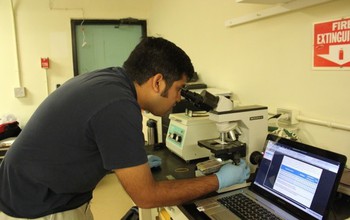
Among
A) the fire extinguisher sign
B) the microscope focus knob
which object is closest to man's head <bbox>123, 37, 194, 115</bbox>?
the microscope focus knob

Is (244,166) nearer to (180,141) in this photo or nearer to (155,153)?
(180,141)

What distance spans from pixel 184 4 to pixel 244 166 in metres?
1.93

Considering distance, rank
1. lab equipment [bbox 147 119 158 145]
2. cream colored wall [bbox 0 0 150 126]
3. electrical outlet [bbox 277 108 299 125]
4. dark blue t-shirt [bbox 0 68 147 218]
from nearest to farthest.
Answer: dark blue t-shirt [bbox 0 68 147 218], electrical outlet [bbox 277 108 299 125], lab equipment [bbox 147 119 158 145], cream colored wall [bbox 0 0 150 126]

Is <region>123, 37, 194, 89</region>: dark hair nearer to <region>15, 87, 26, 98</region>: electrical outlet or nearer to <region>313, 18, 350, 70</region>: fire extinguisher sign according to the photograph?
<region>313, 18, 350, 70</region>: fire extinguisher sign

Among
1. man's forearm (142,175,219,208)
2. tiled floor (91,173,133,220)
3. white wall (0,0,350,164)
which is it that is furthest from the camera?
tiled floor (91,173,133,220)

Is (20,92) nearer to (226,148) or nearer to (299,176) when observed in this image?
(226,148)

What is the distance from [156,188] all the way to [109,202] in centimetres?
232

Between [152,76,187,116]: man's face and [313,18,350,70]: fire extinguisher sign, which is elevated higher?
[313,18,350,70]: fire extinguisher sign

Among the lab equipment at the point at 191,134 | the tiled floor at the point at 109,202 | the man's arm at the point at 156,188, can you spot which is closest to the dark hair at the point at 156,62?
the man's arm at the point at 156,188

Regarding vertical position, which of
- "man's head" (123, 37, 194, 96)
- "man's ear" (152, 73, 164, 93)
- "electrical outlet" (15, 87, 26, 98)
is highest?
"man's head" (123, 37, 194, 96)

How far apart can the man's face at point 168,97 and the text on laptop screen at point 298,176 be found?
469 millimetres

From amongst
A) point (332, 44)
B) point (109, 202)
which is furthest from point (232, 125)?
point (109, 202)

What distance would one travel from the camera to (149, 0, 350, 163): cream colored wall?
4.52ft

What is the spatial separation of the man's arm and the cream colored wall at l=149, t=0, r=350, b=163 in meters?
0.67
